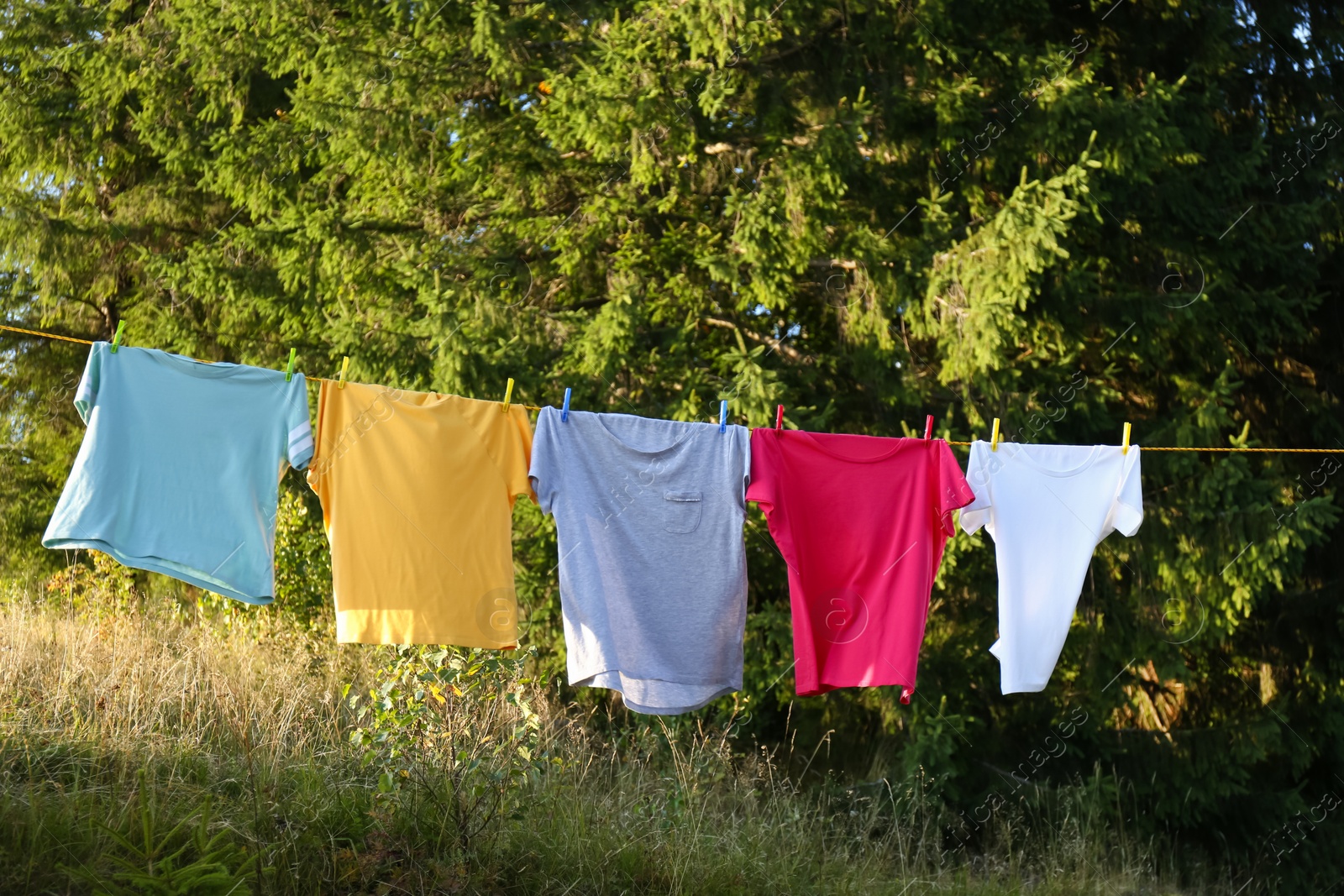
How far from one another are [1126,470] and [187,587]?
792cm

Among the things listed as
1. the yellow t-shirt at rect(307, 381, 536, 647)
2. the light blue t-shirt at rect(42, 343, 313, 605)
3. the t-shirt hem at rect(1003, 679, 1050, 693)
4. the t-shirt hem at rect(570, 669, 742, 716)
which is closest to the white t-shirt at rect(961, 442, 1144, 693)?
the t-shirt hem at rect(1003, 679, 1050, 693)

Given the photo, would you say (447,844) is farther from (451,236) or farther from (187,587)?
(187,587)

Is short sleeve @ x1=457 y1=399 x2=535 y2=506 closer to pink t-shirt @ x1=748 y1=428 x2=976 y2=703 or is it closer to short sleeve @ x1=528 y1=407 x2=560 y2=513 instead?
short sleeve @ x1=528 y1=407 x2=560 y2=513

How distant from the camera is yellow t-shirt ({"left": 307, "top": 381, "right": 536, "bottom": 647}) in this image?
4.09 m

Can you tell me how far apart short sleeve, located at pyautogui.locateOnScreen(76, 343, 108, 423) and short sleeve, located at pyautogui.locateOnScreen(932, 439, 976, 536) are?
327 cm

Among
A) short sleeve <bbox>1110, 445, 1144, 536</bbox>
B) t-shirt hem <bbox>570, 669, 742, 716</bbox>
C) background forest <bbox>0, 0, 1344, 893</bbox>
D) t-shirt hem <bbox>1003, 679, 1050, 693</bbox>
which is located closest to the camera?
t-shirt hem <bbox>570, 669, 742, 716</bbox>

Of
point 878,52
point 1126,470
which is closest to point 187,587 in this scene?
point 878,52

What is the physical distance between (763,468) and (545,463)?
3.00 feet

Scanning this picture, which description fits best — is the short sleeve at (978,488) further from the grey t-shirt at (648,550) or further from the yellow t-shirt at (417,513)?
the yellow t-shirt at (417,513)

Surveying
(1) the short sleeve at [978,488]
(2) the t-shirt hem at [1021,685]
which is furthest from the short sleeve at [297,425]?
(2) the t-shirt hem at [1021,685]

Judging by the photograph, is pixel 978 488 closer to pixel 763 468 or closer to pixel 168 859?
pixel 763 468

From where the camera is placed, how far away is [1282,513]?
687 centimetres

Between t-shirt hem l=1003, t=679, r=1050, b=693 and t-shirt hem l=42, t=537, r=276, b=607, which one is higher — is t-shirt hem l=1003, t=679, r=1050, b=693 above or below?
below

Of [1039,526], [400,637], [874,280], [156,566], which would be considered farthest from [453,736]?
[874,280]
